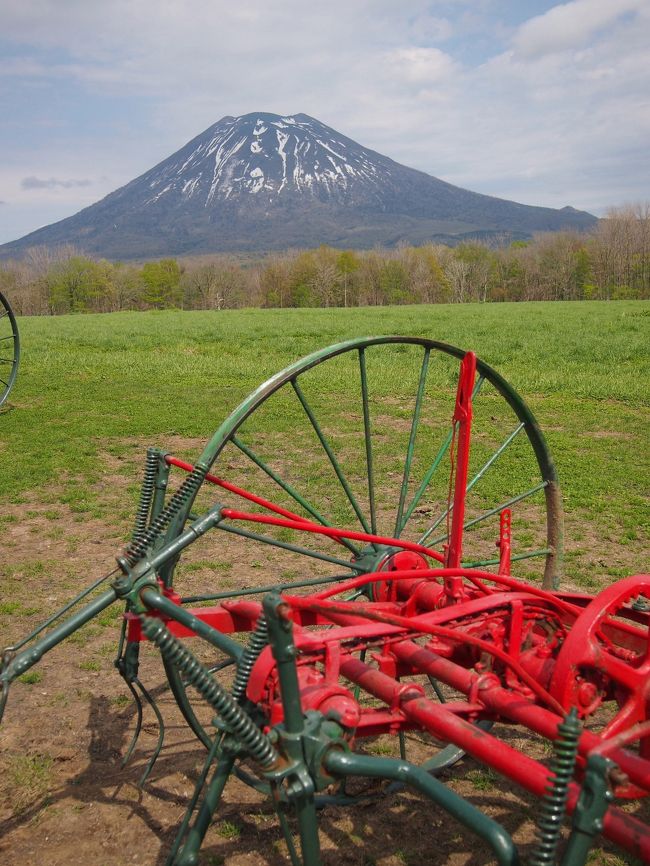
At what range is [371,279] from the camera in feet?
233

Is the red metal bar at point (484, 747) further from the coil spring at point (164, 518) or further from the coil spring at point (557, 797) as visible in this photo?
the coil spring at point (164, 518)

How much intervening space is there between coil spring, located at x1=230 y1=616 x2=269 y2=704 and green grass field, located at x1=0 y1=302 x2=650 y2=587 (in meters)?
3.66

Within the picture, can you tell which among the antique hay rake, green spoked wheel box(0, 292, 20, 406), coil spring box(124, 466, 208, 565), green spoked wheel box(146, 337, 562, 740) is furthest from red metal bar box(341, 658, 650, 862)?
green spoked wheel box(0, 292, 20, 406)

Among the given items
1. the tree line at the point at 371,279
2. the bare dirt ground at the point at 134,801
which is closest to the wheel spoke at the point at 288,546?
the bare dirt ground at the point at 134,801

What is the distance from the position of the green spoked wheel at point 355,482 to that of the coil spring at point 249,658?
55 centimetres

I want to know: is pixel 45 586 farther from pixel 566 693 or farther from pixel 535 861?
pixel 535 861

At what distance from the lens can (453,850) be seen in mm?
2715

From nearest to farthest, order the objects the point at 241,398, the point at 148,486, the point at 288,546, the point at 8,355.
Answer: the point at 148,486 → the point at 288,546 → the point at 241,398 → the point at 8,355

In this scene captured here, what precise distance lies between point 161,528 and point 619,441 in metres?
7.73

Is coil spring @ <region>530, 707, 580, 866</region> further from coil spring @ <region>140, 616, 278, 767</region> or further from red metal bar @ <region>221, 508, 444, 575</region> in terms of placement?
red metal bar @ <region>221, 508, 444, 575</region>

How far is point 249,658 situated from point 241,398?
10327 mm

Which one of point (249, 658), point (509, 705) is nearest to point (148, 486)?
point (249, 658)

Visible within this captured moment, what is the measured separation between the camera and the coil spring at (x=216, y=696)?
66.3 inches

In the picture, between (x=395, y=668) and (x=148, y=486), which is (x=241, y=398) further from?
(x=395, y=668)
